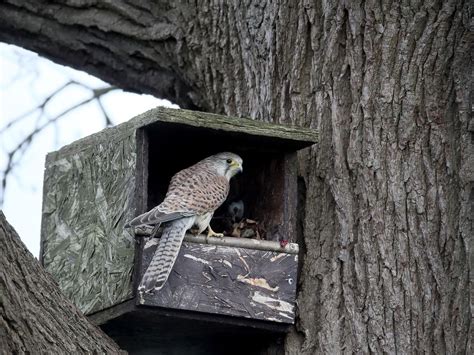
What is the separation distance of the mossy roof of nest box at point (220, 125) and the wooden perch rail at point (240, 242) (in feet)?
1.32

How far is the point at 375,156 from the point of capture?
4.42 meters

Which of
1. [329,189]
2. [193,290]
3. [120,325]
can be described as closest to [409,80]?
[329,189]

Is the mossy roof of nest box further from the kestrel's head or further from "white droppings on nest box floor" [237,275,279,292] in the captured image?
"white droppings on nest box floor" [237,275,279,292]

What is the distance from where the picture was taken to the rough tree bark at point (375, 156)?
4.25m

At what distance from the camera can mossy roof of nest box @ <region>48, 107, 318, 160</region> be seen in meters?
4.14

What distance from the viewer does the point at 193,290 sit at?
13.5 ft

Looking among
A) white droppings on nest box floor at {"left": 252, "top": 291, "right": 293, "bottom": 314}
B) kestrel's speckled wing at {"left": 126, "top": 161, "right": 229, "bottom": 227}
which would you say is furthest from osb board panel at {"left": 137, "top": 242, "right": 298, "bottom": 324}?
kestrel's speckled wing at {"left": 126, "top": 161, "right": 229, "bottom": 227}

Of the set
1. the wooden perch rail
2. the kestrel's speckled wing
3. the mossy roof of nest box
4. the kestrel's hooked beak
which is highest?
the mossy roof of nest box

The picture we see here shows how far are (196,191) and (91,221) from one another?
48cm

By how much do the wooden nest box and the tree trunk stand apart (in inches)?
18.3

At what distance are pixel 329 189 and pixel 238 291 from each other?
0.60 meters

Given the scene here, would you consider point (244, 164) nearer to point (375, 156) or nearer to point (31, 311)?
point (375, 156)

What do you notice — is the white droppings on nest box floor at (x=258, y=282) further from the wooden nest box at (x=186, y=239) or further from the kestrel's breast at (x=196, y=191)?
the kestrel's breast at (x=196, y=191)

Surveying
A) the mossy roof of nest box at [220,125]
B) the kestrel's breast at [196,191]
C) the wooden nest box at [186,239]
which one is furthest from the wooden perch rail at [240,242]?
the mossy roof of nest box at [220,125]
